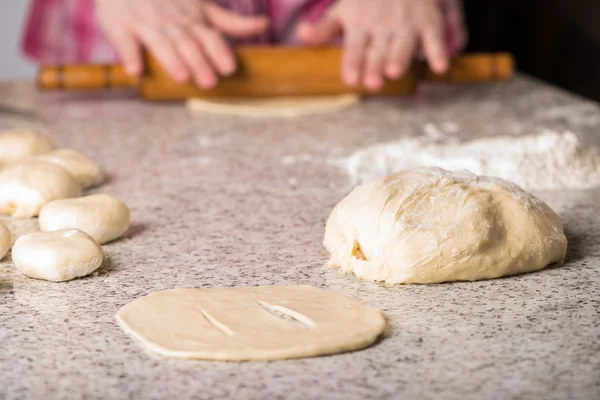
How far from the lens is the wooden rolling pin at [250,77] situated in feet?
6.80

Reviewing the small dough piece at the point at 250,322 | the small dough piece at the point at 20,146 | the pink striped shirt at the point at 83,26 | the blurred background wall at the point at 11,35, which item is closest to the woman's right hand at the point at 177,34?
the pink striped shirt at the point at 83,26

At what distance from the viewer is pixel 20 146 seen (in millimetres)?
1532

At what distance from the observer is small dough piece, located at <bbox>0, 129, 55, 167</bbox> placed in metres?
1.52

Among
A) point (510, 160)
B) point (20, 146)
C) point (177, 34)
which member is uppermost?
point (177, 34)

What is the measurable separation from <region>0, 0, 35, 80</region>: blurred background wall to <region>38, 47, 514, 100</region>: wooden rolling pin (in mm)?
1936

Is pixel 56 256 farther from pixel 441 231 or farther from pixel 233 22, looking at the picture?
pixel 233 22

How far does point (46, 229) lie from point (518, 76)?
1853 millimetres

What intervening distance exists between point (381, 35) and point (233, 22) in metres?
0.42

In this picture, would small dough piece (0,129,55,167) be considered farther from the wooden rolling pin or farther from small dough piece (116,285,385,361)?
small dough piece (116,285,385,361)

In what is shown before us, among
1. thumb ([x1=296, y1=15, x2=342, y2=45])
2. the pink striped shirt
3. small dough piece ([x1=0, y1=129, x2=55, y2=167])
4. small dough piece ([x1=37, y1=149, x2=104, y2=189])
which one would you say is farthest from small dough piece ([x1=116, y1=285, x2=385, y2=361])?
the pink striped shirt

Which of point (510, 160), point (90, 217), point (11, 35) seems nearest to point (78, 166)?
point (90, 217)

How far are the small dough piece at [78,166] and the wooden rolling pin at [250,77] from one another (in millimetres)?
672

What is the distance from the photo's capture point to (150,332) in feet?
2.82

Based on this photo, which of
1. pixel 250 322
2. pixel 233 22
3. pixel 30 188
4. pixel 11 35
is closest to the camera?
pixel 250 322
